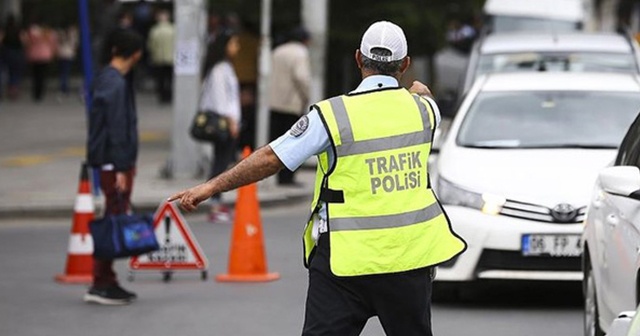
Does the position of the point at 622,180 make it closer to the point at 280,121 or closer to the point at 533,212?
the point at 533,212

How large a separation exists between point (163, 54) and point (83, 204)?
2331 cm

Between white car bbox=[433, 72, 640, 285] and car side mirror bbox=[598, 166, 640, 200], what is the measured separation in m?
2.83

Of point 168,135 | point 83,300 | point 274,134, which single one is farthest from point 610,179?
point 168,135

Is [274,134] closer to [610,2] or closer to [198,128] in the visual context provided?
[198,128]


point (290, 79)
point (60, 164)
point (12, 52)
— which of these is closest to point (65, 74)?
point (12, 52)

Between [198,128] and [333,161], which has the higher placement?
[333,161]

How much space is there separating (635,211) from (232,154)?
10221mm

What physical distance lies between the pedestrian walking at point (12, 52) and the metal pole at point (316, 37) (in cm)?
1415

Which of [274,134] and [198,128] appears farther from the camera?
[274,134]

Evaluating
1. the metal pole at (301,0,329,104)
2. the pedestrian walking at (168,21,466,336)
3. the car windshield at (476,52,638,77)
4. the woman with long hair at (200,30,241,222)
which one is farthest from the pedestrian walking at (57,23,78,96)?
the pedestrian walking at (168,21,466,336)

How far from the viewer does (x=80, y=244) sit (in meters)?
12.9

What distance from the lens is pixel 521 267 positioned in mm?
10898

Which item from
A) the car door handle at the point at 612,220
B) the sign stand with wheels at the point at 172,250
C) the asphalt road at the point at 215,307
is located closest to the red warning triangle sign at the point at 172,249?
the sign stand with wheels at the point at 172,250

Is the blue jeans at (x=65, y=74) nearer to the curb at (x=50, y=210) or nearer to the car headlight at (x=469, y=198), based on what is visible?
the curb at (x=50, y=210)
